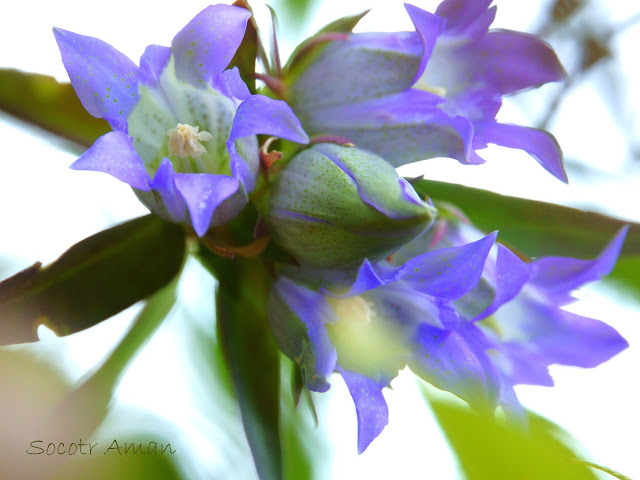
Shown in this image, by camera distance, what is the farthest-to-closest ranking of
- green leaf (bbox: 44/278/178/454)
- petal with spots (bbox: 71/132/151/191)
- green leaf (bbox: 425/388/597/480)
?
green leaf (bbox: 44/278/178/454) < petal with spots (bbox: 71/132/151/191) < green leaf (bbox: 425/388/597/480)

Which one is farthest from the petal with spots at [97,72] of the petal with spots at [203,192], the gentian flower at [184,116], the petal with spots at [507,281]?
the petal with spots at [507,281]

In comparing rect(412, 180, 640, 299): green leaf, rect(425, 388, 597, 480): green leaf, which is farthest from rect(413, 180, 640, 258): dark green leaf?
rect(425, 388, 597, 480): green leaf

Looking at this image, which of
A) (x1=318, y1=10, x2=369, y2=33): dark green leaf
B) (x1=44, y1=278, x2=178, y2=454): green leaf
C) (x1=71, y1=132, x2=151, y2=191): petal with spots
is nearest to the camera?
(x1=71, y1=132, x2=151, y2=191): petal with spots

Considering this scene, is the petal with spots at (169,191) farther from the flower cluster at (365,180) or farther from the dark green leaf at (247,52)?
the dark green leaf at (247,52)

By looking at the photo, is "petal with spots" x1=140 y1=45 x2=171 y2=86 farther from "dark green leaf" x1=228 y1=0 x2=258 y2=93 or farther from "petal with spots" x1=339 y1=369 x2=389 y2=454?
"petal with spots" x1=339 y1=369 x2=389 y2=454

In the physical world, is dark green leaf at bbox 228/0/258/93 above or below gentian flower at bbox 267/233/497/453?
above
